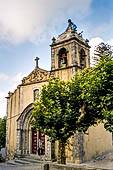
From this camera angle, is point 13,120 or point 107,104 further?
point 13,120

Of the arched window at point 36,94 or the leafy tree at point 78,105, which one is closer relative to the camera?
the leafy tree at point 78,105

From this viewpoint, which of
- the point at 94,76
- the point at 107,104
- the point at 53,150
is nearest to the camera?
the point at 107,104

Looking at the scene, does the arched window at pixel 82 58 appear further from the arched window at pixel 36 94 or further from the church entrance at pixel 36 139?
the church entrance at pixel 36 139

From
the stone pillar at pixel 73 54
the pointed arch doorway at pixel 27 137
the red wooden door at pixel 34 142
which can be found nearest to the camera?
the stone pillar at pixel 73 54

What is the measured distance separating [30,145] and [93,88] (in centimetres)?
981

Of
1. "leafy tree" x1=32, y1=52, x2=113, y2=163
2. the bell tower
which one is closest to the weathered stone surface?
the bell tower

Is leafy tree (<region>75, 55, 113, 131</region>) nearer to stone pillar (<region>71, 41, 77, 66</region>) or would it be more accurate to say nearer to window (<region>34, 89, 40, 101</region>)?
stone pillar (<region>71, 41, 77, 66</region>)

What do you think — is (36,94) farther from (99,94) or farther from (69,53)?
(99,94)

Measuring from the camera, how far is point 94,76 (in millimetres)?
10281

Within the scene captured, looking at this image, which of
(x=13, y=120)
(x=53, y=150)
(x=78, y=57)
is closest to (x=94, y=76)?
(x=78, y=57)

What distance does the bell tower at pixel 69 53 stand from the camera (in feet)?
52.6

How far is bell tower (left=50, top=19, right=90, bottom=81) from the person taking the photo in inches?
631

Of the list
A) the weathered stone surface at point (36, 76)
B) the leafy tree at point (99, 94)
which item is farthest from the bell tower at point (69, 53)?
the leafy tree at point (99, 94)

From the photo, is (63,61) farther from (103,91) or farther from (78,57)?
(103,91)
